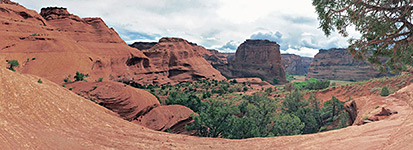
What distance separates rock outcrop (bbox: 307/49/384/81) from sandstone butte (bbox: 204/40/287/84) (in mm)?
28853

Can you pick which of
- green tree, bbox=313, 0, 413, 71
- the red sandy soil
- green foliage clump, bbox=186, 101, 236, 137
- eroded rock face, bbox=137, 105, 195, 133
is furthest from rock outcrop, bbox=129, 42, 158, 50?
green tree, bbox=313, 0, 413, 71

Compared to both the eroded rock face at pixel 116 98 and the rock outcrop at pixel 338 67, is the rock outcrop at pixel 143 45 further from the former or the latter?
the rock outcrop at pixel 338 67

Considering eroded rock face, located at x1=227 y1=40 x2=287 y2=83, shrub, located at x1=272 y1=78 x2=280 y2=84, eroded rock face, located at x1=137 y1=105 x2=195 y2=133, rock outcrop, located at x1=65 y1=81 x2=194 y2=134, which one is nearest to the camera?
rock outcrop, located at x1=65 y1=81 x2=194 y2=134

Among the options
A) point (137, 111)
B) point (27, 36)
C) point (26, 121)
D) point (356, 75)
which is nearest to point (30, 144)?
point (26, 121)

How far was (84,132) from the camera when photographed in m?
7.19

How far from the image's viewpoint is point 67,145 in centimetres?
564

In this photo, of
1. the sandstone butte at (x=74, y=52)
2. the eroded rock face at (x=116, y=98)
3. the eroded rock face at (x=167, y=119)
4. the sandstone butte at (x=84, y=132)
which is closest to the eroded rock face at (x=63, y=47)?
the sandstone butte at (x=74, y=52)

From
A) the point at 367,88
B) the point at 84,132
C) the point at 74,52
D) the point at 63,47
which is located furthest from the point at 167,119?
the point at 367,88

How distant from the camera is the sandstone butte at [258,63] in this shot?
3166 inches

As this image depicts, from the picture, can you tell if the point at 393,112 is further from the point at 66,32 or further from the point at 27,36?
the point at 66,32

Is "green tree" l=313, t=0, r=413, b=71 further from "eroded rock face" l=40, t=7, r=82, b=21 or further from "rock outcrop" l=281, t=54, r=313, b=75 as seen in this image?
"rock outcrop" l=281, t=54, r=313, b=75

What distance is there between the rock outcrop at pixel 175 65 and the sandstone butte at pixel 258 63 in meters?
22.4

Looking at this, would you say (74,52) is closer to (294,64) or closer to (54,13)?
(54,13)

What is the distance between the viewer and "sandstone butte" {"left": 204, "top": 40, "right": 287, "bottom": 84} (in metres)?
80.4
